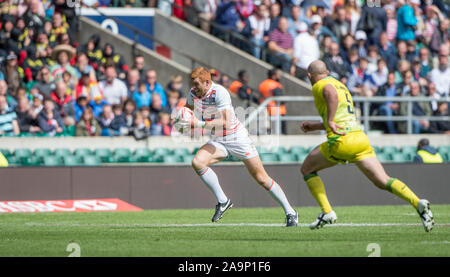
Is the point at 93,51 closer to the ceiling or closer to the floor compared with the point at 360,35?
closer to the floor

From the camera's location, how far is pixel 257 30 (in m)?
23.9

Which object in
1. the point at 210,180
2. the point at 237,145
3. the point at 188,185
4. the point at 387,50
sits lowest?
the point at 188,185

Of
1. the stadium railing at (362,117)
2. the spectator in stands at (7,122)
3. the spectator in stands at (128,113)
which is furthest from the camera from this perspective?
the stadium railing at (362,117)

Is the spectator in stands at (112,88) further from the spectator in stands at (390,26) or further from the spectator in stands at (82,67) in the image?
the spectator in stands at (390,26)

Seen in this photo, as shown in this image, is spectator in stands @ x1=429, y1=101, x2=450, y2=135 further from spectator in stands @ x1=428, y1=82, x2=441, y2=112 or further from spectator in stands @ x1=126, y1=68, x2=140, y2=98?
spectator in stands @ x1=126, y1=68, x2=140, y2=98

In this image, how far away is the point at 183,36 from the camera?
24.6 metres

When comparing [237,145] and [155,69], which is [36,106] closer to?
[155,69]

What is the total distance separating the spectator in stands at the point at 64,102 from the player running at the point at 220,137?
22.6ft

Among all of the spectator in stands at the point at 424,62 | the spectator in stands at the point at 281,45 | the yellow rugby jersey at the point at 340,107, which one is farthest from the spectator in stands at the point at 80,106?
the spectator in stands at the point at 424,62

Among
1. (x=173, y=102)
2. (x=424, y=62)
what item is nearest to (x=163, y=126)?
(x=173, y=102)

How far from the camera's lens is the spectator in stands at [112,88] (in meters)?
20.4

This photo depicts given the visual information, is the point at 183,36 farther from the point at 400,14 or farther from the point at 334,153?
the point at 334,153

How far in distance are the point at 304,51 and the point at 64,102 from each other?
6.61 m

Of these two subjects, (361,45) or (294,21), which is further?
(361,45)
